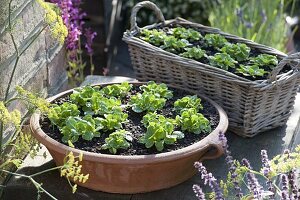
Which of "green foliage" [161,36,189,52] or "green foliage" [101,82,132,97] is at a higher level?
"green foliage" [161,36,189,52]

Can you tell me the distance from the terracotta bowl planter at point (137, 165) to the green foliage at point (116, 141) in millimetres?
54

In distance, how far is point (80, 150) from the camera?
2.29m

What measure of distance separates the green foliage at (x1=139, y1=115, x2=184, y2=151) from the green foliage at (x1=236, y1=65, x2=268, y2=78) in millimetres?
483

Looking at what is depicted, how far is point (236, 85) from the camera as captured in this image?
105 inches

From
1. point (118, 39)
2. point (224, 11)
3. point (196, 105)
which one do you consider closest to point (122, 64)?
point (118, 39)

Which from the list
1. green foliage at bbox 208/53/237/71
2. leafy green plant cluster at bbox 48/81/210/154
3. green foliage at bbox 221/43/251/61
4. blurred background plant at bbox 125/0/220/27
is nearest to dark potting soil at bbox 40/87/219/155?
leafy green plant cluster at bbox 48/81/210/154

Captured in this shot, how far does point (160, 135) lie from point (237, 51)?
0.73 meters

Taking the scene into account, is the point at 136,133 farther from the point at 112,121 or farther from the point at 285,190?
the point at 285,190

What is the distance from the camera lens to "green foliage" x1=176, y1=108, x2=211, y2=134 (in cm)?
244

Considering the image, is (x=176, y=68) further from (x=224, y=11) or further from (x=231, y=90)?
(x=224, y=11)

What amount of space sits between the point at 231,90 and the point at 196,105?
0.65 feet

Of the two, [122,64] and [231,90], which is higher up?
[231,90]

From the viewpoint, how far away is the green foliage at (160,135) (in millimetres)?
2320

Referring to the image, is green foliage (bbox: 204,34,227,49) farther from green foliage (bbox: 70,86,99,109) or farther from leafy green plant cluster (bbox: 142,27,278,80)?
green foliage (bbox: 70,86,99,109)
